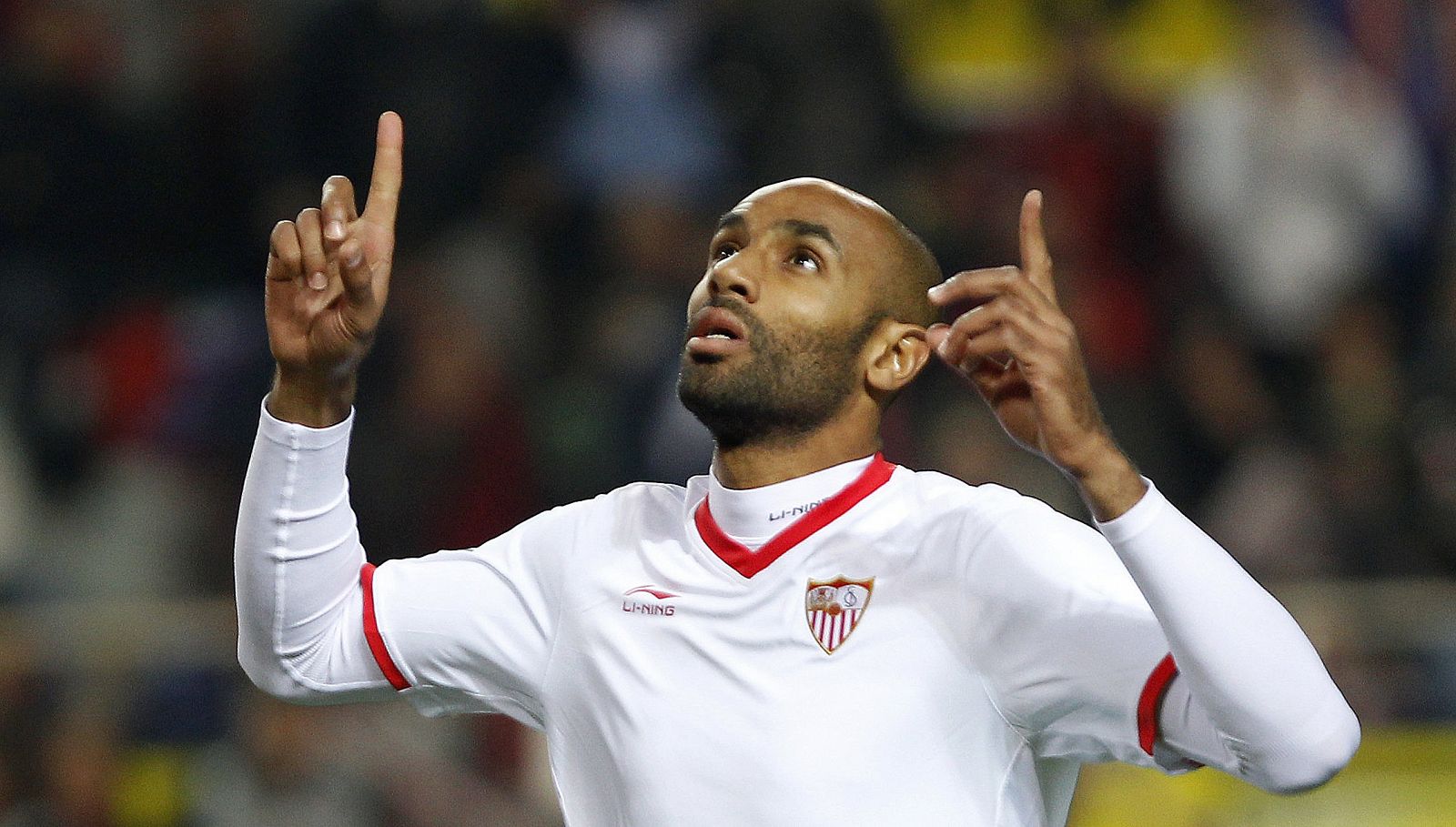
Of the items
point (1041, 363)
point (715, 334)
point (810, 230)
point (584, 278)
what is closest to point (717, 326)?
point (715, 334)

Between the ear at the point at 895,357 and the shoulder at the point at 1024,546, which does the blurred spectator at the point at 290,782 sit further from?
the shoulder at the point at 1024,546

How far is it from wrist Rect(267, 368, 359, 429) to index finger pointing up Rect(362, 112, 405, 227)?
266mm

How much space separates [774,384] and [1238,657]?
0.94m

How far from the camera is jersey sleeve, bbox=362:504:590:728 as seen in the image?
321 centimetres

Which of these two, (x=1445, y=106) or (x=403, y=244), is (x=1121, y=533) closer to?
(x=403, y=244)

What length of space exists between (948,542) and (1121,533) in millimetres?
475

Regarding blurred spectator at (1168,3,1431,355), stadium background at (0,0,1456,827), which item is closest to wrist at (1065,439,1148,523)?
stadium background at (0,0,1456,827)

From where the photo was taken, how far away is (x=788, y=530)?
3.12 metres

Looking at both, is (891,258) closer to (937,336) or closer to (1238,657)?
(937,336)

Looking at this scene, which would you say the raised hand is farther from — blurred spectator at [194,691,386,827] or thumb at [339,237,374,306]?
blurred spectator at [194,691,386,827]

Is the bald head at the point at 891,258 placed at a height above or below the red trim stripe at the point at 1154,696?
above

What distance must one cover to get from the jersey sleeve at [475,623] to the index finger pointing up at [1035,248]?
0.95m

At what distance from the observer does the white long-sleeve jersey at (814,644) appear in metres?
2.56

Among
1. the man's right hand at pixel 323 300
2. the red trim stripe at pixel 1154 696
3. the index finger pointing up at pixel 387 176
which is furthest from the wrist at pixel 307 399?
the red trim stripe at pixel 1154 696
